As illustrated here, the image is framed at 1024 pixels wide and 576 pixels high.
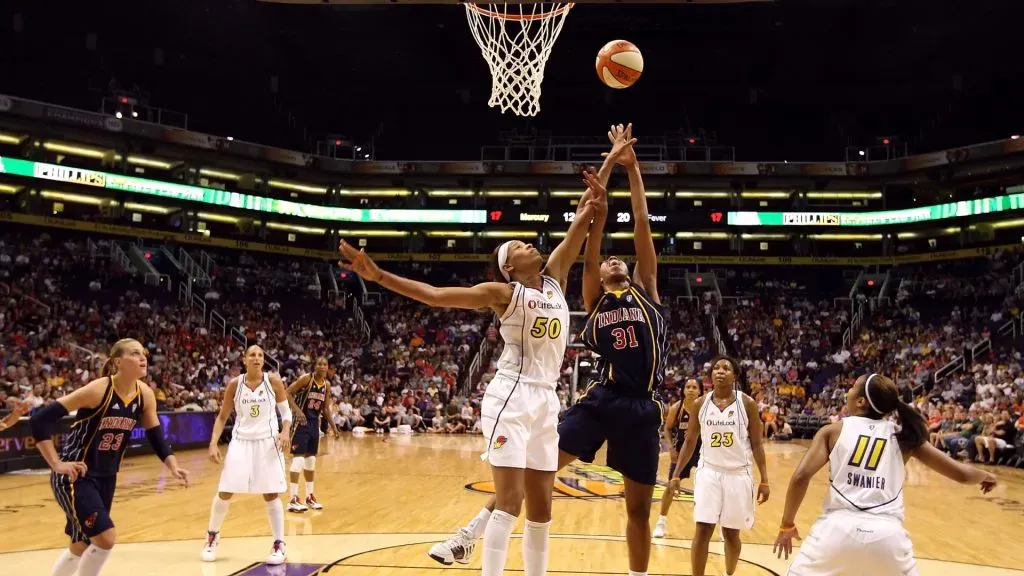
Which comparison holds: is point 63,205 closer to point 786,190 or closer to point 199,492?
point 199,492

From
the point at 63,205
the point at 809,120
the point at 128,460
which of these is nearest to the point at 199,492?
the point at 128,460

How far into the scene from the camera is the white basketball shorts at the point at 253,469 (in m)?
8.15

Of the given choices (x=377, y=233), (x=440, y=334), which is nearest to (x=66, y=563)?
(x=440, y=334)

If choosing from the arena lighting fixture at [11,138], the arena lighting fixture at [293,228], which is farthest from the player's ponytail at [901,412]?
the arena lighting fixture at [293,228]

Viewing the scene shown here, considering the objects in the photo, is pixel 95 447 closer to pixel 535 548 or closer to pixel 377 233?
pixel 535 548

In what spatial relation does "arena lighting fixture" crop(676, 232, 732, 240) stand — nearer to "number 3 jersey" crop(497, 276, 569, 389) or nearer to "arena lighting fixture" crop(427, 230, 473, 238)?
"arena lighting fixture" crop(427, 230, 473, 238)

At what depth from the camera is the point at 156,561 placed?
25.2 feet

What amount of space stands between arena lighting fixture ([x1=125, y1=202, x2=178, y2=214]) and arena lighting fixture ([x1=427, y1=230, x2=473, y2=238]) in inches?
→ 456

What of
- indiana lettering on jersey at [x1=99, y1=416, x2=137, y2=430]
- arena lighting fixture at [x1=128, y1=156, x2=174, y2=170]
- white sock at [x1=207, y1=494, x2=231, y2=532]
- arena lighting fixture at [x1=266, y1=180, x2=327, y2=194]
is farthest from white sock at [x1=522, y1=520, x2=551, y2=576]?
arena lighting fixture at [x1=266, y1=180, x2=327, y2=194]

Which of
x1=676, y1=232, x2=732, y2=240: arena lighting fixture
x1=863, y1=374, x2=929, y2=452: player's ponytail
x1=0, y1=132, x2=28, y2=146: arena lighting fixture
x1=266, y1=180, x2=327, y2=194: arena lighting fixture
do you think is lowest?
x1=863, y1=374, x2=929, y2=452: player's ponytail

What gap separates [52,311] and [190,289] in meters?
6.95

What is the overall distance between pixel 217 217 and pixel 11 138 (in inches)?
350

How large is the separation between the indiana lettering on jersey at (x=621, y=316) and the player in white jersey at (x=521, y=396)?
18.0 inches

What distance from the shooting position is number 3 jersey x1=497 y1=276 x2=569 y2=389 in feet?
16.0
